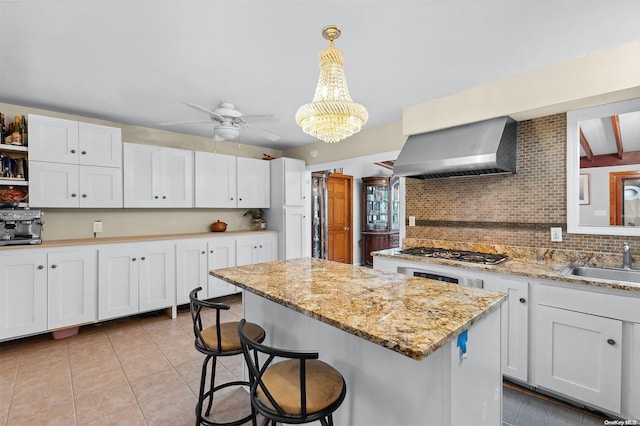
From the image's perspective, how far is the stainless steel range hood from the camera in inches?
97.3

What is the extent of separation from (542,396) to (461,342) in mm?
1649

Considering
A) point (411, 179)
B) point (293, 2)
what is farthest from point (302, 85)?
point (411, 179)

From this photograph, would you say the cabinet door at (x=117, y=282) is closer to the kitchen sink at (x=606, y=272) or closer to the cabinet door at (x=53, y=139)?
the cabinet door at (x=53, y=139)

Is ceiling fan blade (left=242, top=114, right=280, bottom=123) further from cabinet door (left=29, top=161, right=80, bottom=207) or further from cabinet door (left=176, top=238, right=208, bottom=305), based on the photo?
cabinet door (left=29, top=161, right=80, bottom=207)

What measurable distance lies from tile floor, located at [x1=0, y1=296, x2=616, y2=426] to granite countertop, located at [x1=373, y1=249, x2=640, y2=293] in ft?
2.80

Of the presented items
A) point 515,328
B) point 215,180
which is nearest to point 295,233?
point 215,180

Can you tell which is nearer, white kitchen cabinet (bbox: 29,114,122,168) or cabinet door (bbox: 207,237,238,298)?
white kitchen cabinet (bbox: 29,114,122,168)

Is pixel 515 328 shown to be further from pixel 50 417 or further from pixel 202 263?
pixel 202 263

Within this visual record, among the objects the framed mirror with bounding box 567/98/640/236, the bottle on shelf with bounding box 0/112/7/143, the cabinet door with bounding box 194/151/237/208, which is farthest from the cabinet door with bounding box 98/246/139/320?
the framed mirror with bounding box 567/98/640/236

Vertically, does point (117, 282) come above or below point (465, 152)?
below

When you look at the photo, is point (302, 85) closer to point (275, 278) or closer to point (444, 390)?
point (275, 278)

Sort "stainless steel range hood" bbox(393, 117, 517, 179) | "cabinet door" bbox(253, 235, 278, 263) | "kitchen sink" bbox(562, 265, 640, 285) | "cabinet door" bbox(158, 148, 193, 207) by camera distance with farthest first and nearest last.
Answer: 1. "cabinet door" bbox(253, 235, 278, 263)
2. "cabinet door" bbox(158, 148, 193, 207)
3. "stainless steel range hood" bbox(393, 117, 517, 179)
4. "kitchen sink" bbox(562, 265, 640, 285)

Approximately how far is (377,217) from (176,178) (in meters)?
4.11

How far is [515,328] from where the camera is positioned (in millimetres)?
2197
